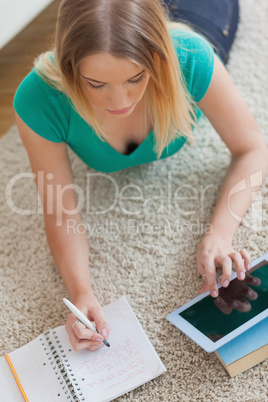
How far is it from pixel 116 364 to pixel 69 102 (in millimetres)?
563

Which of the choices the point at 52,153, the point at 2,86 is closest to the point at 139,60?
the point at 52,153

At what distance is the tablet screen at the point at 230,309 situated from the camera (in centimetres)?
104

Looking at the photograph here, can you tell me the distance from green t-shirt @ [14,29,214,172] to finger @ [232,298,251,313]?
438 millimetres

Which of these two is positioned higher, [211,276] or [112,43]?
[112,43]

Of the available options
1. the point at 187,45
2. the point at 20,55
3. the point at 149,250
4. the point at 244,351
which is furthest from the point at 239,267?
the point at 20,55

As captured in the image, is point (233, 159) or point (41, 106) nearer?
point (41, 106)

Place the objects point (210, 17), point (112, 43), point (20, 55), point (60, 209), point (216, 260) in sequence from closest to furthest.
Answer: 1. point (112, 43)
2. point (216, 260)
3. point (60, 209)
4. point (210, 17)
5. point (20, 55)

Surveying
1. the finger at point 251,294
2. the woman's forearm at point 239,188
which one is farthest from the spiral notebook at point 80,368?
the woman's forearm at point 239,188

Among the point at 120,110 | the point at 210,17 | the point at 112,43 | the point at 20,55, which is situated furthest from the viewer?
the point at 20,55

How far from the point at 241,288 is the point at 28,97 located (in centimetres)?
62

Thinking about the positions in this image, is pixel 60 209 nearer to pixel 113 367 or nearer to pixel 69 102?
pixel 69 102

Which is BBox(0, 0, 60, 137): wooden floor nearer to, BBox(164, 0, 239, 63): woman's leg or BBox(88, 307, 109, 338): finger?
BBox(164, 0, 239, 63): woman's leg

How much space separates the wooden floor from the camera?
1.94 meters

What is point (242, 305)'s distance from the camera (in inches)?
42.1
